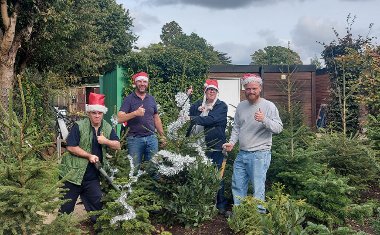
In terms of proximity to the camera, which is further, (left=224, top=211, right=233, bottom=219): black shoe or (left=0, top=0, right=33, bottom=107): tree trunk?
(left=0, top=0, right=33, bottom=107): tree trunk

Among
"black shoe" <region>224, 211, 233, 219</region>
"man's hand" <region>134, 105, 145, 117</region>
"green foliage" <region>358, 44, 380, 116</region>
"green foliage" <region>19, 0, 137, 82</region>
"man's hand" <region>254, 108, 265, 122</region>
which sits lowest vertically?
"black shoe" <region>224, 211, 233, 219</region>

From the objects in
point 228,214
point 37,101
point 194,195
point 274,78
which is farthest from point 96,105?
point 274,78

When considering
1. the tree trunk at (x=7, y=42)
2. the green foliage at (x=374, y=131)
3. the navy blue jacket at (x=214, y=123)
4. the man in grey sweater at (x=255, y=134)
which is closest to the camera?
the man in grey sweater at (x=255, y=134)

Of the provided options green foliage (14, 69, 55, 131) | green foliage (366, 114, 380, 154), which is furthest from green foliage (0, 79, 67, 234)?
green foliage (14, 69, 55, 131)

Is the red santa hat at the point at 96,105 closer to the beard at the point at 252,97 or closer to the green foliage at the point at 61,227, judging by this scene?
the green foliage at the point at 61,227

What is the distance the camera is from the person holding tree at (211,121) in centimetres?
592

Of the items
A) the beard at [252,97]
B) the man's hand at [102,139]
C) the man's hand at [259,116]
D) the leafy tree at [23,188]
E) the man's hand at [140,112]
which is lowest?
the leafy tree at [23,188]

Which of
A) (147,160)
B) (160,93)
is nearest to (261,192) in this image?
(147,160)

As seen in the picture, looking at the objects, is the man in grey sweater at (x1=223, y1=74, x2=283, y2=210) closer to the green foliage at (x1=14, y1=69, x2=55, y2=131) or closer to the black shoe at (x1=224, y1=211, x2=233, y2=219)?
→ the black shoe at (x1=224, y1=211, x2=233, y2=219)

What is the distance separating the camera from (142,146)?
629 cm

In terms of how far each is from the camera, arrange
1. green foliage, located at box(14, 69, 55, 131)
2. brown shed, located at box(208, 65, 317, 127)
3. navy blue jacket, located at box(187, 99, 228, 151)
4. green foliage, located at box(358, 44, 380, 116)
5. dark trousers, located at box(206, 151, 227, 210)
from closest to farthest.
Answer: navy blue jacket, located at box(187, 99, 228, 151), dark trousers, located at box(206, 151, 227, 210), green foliage, located at box(358, 44, 380, 116), green foliage, located at box(14, 69, 55, 131), brown shed, located at box(208, 65, 317, 127)

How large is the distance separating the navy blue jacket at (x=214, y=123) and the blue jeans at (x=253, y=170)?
1.39 ft

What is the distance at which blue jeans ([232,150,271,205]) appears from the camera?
560 cm

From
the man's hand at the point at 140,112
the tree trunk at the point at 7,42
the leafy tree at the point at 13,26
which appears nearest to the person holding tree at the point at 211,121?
the man's hand at the point at 140,112
